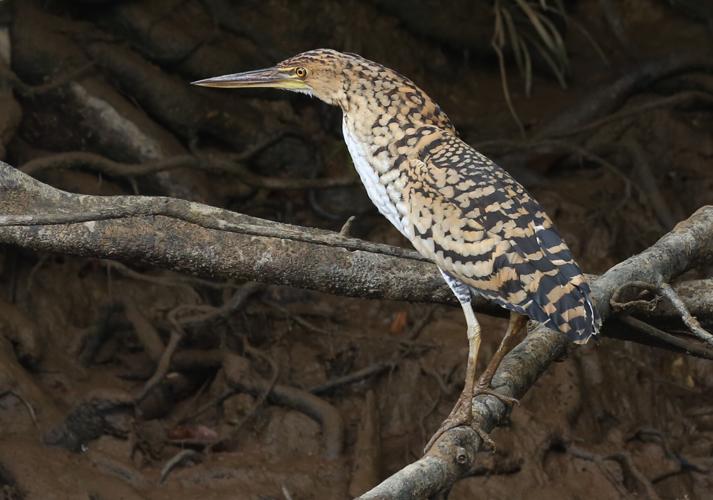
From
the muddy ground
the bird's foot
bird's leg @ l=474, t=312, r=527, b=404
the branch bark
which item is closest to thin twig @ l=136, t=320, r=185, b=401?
the muddy ground

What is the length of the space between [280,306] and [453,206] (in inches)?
99.0

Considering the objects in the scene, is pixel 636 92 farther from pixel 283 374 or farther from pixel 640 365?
pixel 283 374

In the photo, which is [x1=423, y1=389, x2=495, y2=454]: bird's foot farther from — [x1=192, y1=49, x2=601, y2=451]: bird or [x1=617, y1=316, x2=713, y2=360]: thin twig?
[x1=617, y1=316, x2=713, y2=360]: thin twig

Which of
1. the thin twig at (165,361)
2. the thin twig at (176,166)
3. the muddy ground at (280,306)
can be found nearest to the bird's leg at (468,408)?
the muddy ground at (280,306)

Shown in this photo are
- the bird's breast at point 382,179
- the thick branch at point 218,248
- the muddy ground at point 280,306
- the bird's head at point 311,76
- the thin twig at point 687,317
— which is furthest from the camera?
the muddy ground at point 280,306

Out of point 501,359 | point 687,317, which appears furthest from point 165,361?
point 687,317

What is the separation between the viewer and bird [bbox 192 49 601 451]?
10.5 ft

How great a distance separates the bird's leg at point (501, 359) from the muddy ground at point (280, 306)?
5.18ft

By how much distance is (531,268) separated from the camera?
10.6 ft

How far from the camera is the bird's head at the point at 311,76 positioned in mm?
3783

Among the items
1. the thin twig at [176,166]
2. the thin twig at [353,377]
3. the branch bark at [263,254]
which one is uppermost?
the thin twig at [176,166]

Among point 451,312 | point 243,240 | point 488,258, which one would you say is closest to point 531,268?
point 488,258

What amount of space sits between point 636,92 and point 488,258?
3.92 metres

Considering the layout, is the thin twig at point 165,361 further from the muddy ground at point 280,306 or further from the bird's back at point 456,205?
the bird's back at point 456,205
